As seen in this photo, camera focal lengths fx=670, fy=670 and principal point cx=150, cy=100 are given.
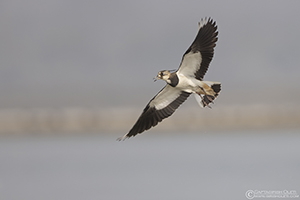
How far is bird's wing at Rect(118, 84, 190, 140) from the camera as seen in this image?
9.65 meters

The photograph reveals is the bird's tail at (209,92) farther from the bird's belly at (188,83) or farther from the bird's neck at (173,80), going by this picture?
the bird's neck at (173,80)

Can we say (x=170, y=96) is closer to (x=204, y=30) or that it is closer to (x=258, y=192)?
(x=204, y=30)

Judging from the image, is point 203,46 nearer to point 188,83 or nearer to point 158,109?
point 188,83

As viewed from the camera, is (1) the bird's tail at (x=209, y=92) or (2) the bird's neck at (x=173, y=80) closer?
(2) the bird's neck at (x=173, y=80)

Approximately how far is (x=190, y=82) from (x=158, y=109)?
798mm

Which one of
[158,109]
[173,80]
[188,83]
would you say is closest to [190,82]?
[188,83]

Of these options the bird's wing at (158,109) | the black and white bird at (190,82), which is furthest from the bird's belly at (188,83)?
the bird's wing at (158,109)

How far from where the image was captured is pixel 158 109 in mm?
9734

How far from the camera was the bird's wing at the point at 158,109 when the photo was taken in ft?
31.7

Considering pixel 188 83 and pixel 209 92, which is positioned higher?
pixel 188 83

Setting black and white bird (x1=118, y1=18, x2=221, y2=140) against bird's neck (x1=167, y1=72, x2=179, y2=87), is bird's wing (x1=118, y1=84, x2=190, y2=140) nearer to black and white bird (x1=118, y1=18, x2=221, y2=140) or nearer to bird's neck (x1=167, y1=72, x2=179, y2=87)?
black and white bird (x1=118, y1=18, x2=221, y2=140)

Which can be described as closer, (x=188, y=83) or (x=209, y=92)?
(x=188, y=83)

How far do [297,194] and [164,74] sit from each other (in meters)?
2.47

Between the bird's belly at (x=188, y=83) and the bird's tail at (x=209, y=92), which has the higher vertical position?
the bird's belly at (x=188, y=83)
